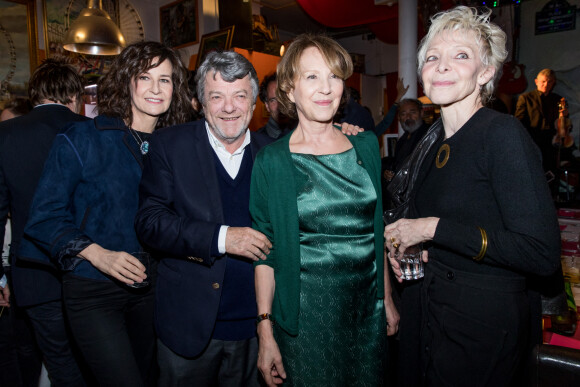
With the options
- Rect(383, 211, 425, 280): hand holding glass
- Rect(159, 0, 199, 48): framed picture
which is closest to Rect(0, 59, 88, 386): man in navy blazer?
Rect(383, 211, 425, 280): hand holding glass

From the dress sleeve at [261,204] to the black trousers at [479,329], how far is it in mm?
626

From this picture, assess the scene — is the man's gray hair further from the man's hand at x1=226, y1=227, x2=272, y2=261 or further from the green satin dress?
the man's hand at x1=226, y1=227, x2=272, y2=261

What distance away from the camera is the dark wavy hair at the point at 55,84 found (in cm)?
218

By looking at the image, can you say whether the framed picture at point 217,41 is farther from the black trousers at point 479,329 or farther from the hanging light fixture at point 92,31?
the black trousers at point 479,329

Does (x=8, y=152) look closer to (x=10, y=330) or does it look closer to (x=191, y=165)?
(x=191, y=165)

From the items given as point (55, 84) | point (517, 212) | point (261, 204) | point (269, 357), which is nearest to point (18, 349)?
point (55, 84)

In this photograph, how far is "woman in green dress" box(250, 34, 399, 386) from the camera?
143 cm

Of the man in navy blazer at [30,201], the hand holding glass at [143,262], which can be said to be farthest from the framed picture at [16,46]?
the hand holding glass at [143,262]

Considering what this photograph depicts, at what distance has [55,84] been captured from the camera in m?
2.18

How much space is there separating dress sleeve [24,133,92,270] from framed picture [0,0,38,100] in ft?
18.3

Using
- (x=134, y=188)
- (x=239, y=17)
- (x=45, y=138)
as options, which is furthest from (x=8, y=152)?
(x=239, y=17)

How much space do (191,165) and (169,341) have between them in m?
0.72

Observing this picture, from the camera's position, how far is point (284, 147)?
1483 millimetres

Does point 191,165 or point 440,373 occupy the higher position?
point 191,165
